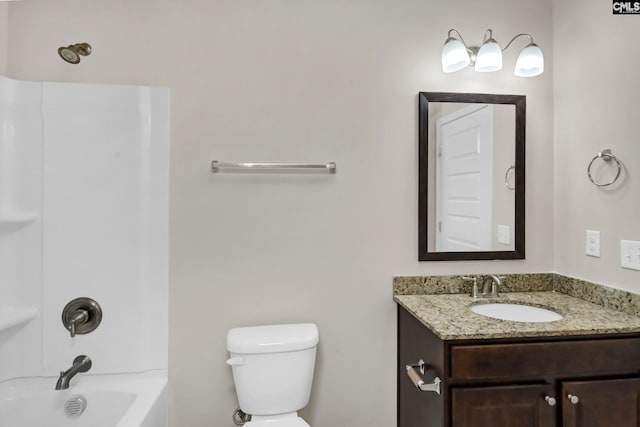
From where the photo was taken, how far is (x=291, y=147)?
6.12 feet

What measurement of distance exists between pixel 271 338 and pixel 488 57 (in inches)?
63.0

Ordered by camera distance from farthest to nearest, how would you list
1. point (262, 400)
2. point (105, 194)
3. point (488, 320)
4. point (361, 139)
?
point (361, 139) → point (105, 194) → point (262, 400) → point (488, 320)

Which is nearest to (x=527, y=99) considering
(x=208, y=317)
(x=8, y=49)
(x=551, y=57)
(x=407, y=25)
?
(x=551, y=57)

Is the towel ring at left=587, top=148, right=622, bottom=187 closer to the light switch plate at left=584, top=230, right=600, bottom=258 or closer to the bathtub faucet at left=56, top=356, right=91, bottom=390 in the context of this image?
the light switch plate at left=584, top=230, right=600, bottom=258

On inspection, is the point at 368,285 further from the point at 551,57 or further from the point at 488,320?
the point at 551,57

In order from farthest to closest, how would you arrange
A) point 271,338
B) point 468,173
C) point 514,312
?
1. point 468,173
2. point 514,312
3. point 271,338

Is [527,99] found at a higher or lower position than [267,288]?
higher

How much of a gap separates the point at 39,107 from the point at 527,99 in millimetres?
2317

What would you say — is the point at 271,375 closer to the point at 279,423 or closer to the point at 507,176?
the point at 279,423

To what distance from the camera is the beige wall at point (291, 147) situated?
181cm

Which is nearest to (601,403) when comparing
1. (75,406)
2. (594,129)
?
(594,129)

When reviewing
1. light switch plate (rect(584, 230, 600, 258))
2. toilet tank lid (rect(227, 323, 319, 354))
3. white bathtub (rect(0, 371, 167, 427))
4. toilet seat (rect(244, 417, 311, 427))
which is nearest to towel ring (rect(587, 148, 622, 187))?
light switch plate (rect(584, 230, 600, 258))

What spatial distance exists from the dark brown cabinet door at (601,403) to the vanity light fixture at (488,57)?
4.43ft

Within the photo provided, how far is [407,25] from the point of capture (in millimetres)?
1930
